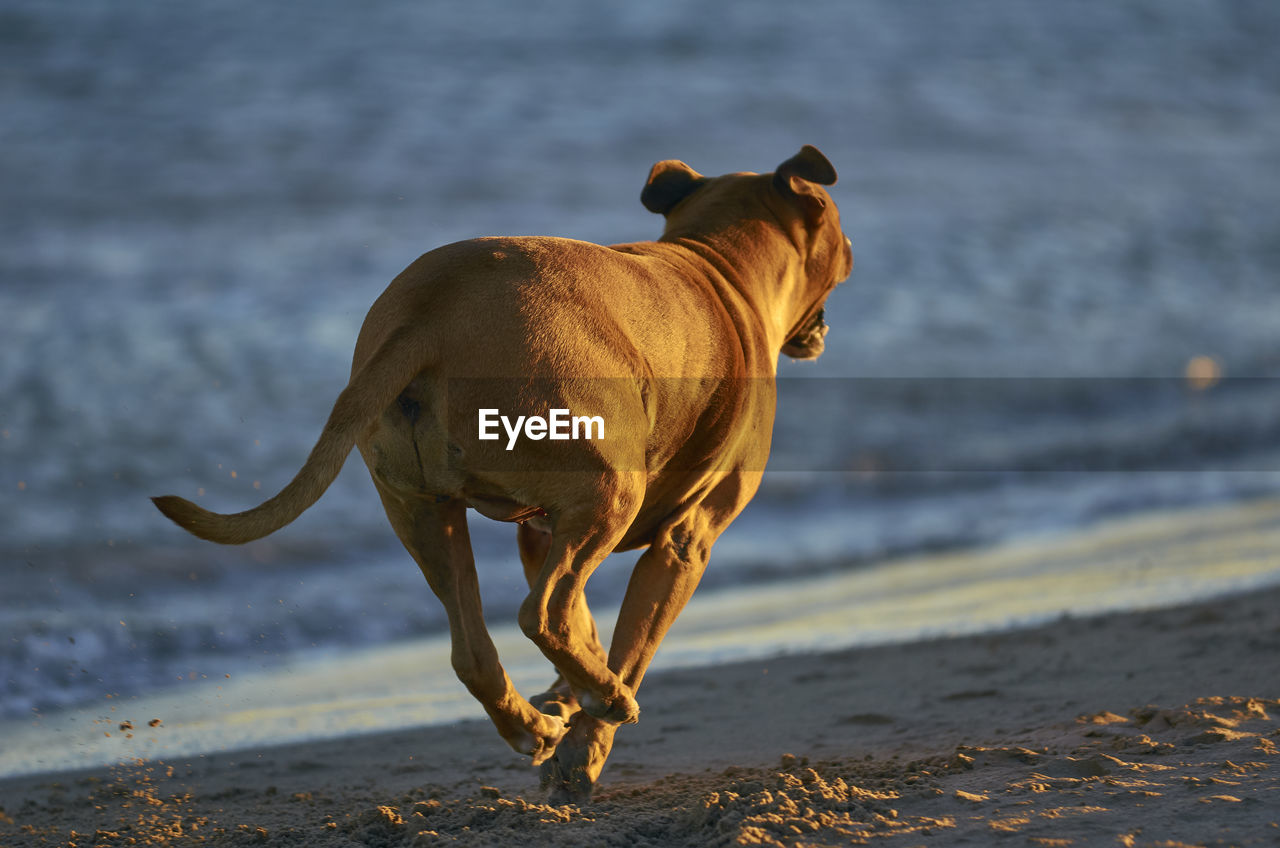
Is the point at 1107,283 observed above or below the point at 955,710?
above

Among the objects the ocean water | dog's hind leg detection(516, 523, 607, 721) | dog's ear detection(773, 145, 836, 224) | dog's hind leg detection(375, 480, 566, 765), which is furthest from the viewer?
the ocean water

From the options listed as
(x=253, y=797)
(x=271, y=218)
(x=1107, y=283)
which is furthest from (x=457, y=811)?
(x=1107, y=283)

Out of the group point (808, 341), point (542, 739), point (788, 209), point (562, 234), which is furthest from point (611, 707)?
point (562, 234)

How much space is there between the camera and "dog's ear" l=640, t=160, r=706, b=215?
5258mm

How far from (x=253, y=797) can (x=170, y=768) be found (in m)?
0.54

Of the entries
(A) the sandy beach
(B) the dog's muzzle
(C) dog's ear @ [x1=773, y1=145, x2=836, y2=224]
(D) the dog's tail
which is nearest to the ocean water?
(A) the sandy beach

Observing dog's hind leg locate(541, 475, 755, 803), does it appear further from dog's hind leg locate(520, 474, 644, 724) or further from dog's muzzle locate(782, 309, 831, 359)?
dog's muzzle locate(782, 309, 831, 359)

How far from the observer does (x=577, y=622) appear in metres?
3.90

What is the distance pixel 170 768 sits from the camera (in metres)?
4.92

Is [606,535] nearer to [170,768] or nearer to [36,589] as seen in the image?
[170,768]

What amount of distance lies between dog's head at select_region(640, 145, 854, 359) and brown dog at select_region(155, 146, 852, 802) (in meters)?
0.53

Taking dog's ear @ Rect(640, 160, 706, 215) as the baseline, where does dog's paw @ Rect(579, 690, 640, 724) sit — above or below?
below

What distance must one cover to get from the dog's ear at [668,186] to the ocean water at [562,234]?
8.88 feet

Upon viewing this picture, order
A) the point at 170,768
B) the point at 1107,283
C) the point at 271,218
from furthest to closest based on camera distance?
the point at 1107,283, the point at 271,218, the point at 170,768
